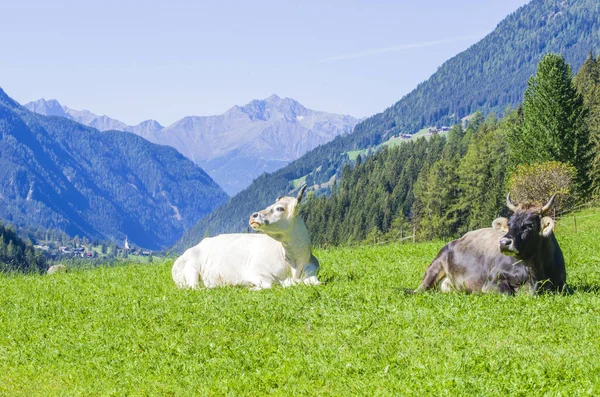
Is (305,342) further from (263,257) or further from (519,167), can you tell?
(519,167)

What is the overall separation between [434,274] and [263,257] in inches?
145

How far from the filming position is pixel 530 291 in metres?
13.3

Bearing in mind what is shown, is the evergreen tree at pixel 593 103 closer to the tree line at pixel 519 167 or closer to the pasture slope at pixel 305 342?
the tree line at pixel 519 167

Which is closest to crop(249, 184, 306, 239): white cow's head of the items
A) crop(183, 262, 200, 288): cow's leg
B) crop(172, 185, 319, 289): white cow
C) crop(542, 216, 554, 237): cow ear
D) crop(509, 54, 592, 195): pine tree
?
crop(172, 185, 319, 289): white cow

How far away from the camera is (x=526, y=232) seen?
13.0 meters

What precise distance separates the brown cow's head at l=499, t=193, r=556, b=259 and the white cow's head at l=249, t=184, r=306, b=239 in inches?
174

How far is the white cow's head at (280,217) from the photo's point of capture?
605 inches

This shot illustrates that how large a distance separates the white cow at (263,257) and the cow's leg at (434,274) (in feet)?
7.41

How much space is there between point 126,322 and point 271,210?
4.34 m

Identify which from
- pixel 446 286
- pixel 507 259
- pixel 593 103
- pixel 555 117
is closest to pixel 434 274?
pixel 446 286

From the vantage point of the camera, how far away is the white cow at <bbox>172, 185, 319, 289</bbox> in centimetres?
1556

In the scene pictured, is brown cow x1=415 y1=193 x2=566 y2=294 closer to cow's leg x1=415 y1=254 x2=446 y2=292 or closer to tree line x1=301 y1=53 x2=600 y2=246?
cow's leg x1=415 y1=254 x2=446 y2=292

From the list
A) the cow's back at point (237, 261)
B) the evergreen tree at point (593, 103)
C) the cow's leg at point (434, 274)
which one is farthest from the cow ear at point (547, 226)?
the evergreen tree at point (593, 103)

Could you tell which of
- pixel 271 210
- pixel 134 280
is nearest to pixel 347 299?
pixel 271 210
